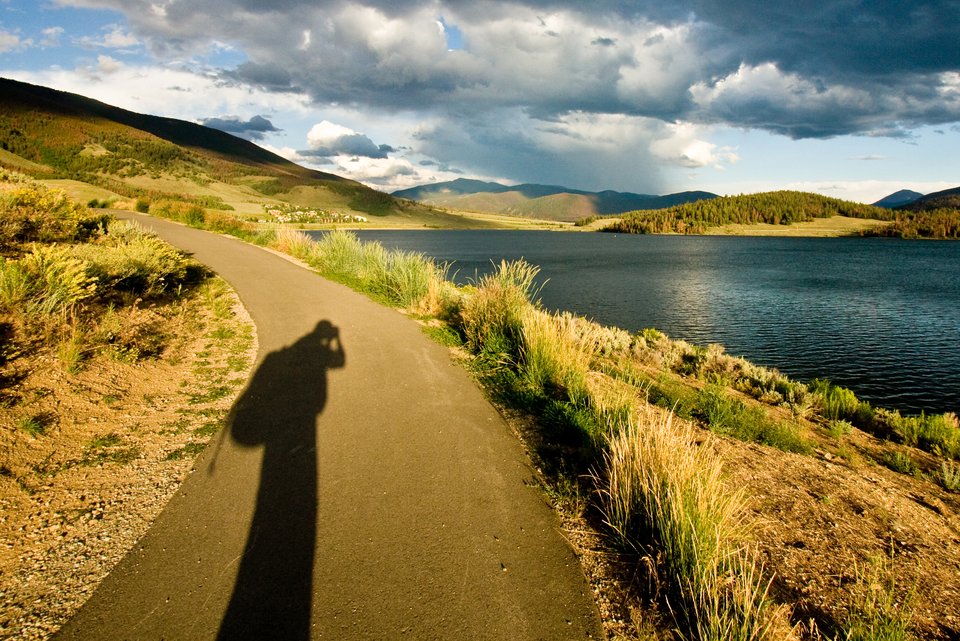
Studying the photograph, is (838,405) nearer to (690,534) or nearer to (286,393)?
(690,534)

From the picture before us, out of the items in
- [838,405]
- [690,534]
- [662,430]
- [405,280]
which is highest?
[405,280]

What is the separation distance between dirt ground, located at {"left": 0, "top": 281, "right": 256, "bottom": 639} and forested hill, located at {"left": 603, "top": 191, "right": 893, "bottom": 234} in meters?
151

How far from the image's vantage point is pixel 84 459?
4.48 metres

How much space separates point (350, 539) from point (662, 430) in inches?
114

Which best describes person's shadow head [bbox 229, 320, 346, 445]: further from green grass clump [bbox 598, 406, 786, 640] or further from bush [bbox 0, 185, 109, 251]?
bush [bbox 0, 185, 109, 251]

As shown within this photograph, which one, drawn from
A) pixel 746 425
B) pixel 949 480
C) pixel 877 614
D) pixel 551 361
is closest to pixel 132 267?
pixel 551 361

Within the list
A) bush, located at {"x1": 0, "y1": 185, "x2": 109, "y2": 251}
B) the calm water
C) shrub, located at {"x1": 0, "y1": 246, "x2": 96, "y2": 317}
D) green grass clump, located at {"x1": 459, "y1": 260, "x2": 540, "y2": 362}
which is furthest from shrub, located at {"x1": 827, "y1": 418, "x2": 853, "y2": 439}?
bush, located at {"x1": 0, "y1": 185, "x2": 109, "y2": 251}

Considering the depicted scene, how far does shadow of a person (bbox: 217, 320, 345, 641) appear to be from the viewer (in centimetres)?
294

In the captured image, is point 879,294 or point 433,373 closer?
point 433,373

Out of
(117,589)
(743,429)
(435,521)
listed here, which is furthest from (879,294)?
(117,589)

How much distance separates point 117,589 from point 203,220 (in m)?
35.5

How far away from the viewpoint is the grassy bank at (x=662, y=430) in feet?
10.2

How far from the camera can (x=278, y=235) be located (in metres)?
25.7

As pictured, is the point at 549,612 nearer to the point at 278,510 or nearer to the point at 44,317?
the point at 278,510
